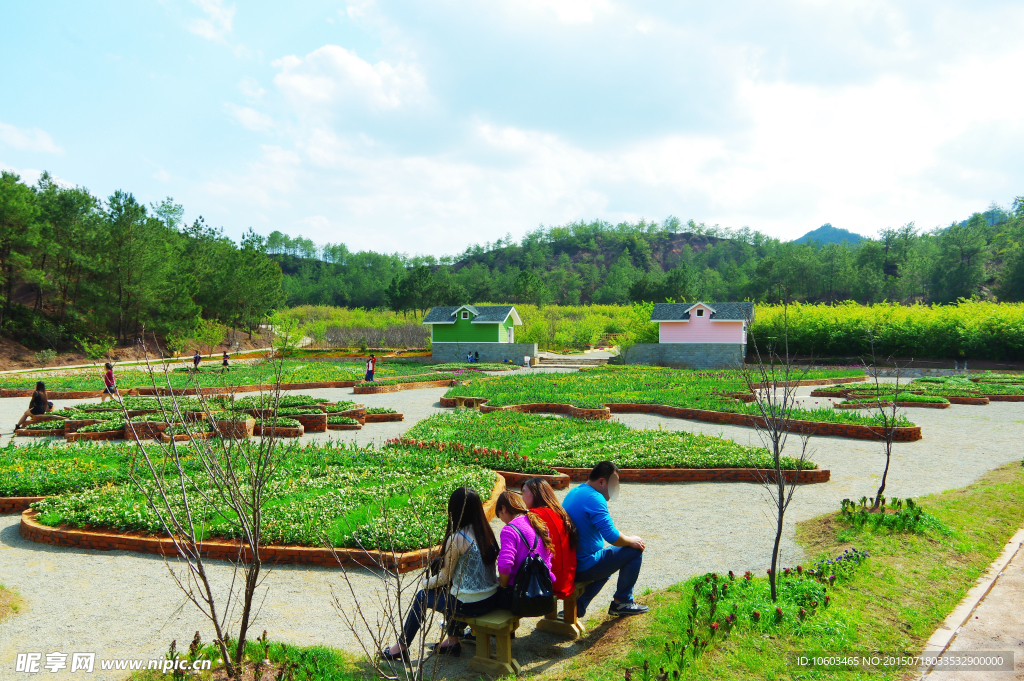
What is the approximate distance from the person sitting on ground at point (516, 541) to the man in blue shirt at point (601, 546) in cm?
44

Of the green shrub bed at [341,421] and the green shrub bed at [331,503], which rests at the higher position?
the green shrub bed at [331,503]

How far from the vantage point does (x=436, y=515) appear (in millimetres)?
6559

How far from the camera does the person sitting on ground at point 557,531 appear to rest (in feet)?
13.9

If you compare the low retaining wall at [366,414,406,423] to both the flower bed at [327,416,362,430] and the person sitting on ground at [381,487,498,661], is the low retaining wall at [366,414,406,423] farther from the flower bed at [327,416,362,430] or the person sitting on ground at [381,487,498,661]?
the person sitting on ground at [381,487,498,661]

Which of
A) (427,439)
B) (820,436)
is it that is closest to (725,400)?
(820,436)

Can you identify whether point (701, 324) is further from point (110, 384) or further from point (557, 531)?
point (557, 531)

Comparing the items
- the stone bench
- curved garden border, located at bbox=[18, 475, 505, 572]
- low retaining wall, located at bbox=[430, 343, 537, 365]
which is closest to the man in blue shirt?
the stone bench

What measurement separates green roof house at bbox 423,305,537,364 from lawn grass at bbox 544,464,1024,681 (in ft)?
117

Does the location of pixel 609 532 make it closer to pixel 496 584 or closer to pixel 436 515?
pixel 496 584

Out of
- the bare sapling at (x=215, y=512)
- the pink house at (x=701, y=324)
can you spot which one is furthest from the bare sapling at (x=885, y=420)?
the pink house at (x=701, y=324)

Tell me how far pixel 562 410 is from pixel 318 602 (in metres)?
12.1

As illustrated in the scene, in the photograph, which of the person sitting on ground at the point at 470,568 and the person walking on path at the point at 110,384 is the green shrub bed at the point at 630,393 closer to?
the person walking on path at the point at 110,384

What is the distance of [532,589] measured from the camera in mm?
3994

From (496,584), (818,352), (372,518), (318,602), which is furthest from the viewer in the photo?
(818,352)
